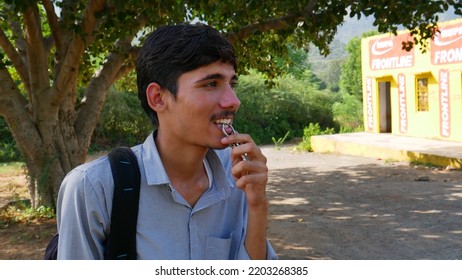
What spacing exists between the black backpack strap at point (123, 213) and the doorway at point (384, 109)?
756 inches

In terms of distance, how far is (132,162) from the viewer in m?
1.73

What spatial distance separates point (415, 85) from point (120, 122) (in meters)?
11.1

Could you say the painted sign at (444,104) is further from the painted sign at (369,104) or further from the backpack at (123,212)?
the backpack at (123,212)

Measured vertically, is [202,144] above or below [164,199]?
above

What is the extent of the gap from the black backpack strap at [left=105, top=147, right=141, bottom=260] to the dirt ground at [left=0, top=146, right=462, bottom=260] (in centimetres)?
467

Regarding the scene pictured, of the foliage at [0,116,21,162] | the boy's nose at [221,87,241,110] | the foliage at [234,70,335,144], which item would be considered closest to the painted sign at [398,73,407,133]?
the foliage at [234,70,335,144]

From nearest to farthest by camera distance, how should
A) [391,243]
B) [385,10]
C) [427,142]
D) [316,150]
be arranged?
[391,243]
[385,10]
[427,142]
[316,150]

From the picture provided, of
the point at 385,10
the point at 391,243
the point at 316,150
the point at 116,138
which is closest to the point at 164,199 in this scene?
the point at 391,243

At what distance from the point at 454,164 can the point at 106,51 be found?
25.3 ft

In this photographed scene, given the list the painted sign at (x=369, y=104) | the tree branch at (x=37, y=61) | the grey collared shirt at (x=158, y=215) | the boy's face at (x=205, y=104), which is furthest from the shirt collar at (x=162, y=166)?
the painted sign at (x=369, y=104)

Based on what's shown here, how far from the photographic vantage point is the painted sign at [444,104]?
16469 millimetres

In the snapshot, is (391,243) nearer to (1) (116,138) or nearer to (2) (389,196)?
(2) (389,196)

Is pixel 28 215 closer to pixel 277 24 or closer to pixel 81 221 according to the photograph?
pixel 277 24

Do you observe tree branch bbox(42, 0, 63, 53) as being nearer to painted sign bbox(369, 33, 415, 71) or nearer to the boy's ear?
the boy's ear
